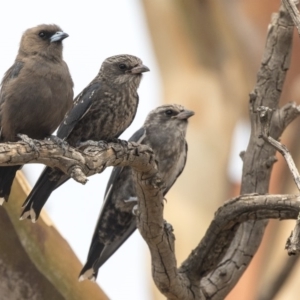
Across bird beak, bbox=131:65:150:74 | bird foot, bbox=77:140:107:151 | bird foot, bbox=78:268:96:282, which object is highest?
bird beak, bbox=131:65:150:74

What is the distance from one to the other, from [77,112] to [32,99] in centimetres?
52

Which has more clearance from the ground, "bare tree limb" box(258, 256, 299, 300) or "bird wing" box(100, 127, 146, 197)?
"bird wing" box(100, 127, 146, 197)

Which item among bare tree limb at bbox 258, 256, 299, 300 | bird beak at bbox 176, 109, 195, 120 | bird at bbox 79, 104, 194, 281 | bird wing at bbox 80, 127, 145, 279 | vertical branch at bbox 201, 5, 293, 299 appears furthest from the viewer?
bare tree limb at bbox 258, 256, 299, 300

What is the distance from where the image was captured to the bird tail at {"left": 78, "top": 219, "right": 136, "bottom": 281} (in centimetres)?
719

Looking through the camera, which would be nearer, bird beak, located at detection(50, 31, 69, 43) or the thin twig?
the thin twig

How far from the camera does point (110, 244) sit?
25.3 ft

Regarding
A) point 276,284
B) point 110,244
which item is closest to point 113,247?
point 110,244

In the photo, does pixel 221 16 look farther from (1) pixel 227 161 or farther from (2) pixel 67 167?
(2) pixel 67 167

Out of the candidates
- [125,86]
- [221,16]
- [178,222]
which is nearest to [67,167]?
[125,86]

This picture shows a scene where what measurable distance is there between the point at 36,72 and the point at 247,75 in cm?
465

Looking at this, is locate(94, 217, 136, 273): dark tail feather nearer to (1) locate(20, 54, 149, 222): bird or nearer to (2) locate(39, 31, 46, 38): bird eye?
(1) locate(20, 54, 149, 222): bird

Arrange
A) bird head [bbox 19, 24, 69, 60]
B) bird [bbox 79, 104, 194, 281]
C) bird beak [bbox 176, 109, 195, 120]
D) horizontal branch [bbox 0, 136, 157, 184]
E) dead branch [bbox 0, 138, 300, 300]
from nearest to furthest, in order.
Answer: horizontal branch [bbox 0, 136, 157, 184] → dead branch [bbox 0, 138, 300, 300] → bird head [bbox 19, 24, 69, 60] → bird [bbox 79, 104, 194, 281] → bird beak [bbox 176, 109, 195, 120]

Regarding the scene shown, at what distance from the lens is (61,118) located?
257 inches

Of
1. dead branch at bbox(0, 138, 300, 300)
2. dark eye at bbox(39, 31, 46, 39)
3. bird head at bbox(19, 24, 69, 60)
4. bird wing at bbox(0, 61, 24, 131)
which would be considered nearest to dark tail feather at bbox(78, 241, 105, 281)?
dead branch at bbox(0, 138, 300, 300)
